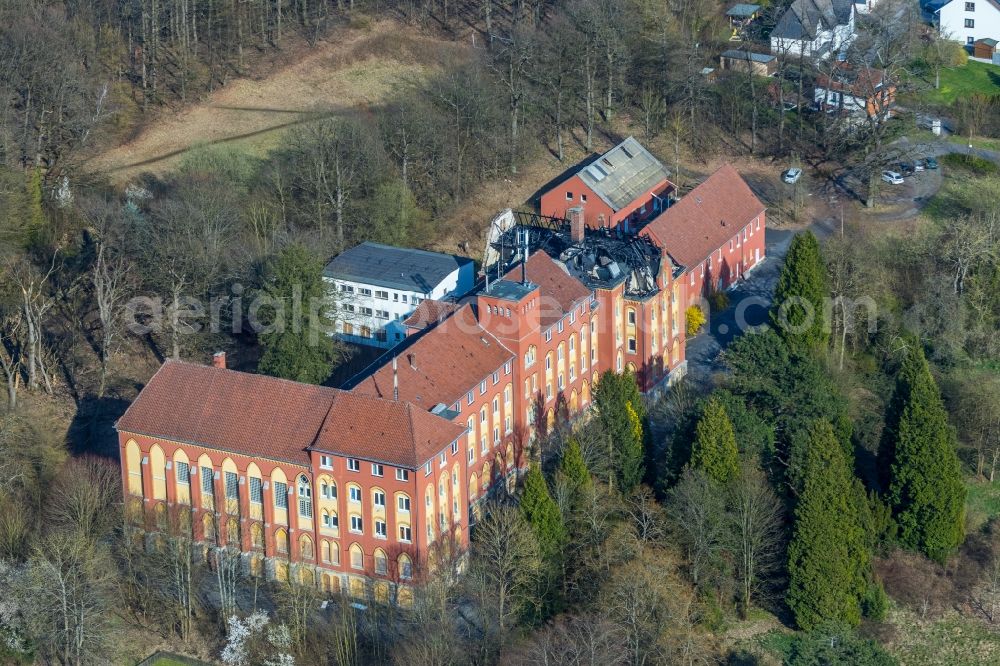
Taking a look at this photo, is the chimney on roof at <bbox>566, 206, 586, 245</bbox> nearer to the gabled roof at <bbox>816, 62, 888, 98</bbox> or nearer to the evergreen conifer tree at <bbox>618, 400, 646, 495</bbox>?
the evergreen conifer tree at <bbox>618, 400, 646, 495</bbox>

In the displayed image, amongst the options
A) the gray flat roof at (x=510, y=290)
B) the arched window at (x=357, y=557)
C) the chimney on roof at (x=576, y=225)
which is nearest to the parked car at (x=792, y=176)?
the chimney on roof at (x=576, y=225)

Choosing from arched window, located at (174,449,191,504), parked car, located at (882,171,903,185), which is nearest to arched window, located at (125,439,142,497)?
arched window, located at (174,449,191,504)

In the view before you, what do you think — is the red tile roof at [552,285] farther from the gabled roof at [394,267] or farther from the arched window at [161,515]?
the arched window at [161,515]

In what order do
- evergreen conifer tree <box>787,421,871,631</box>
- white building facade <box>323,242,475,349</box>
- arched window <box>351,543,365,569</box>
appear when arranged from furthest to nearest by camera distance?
white building facade <box>323,242,475,349</box>
arched window <box>351,543,365,569</box>
evergreen conifer tree <box>787,421,871,631</box>

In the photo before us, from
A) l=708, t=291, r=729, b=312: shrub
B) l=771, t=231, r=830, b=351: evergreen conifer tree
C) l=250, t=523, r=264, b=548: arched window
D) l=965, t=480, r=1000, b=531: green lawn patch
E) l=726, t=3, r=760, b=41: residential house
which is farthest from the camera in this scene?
l=726, t=3, r=760, b=41: residential house

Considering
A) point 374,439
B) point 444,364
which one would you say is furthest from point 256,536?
point 444,364

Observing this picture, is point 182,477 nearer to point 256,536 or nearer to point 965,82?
point 256,536
